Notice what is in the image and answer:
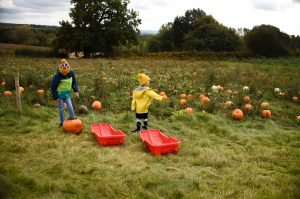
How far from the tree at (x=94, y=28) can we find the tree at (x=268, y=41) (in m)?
13.9

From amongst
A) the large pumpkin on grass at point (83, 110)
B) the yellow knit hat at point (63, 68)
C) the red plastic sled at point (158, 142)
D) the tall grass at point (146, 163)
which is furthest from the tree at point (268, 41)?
the yellow knit hat at point (63, 68)

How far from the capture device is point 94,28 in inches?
1407

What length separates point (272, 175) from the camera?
520cm

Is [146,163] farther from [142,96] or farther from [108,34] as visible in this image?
[108,34]

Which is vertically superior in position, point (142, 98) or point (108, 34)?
point (108, 34)

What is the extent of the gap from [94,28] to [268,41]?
1880 centimetres

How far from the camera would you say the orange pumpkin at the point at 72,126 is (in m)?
6.79

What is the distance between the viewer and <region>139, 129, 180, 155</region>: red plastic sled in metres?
5.85

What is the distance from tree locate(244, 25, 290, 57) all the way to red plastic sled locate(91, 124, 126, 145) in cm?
3000

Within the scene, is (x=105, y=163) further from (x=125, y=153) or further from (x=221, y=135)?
(x=221, y=135)

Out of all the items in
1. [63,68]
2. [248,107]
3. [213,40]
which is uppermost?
[213,40]

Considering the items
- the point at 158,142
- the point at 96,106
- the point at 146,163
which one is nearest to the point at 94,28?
the point at 96,106

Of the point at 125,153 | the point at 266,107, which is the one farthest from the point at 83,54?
the point at 125,153

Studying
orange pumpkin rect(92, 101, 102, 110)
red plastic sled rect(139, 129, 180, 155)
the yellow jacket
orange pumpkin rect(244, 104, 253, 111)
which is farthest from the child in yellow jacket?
orange pumpkin rect(244, 104, 253, 111)
